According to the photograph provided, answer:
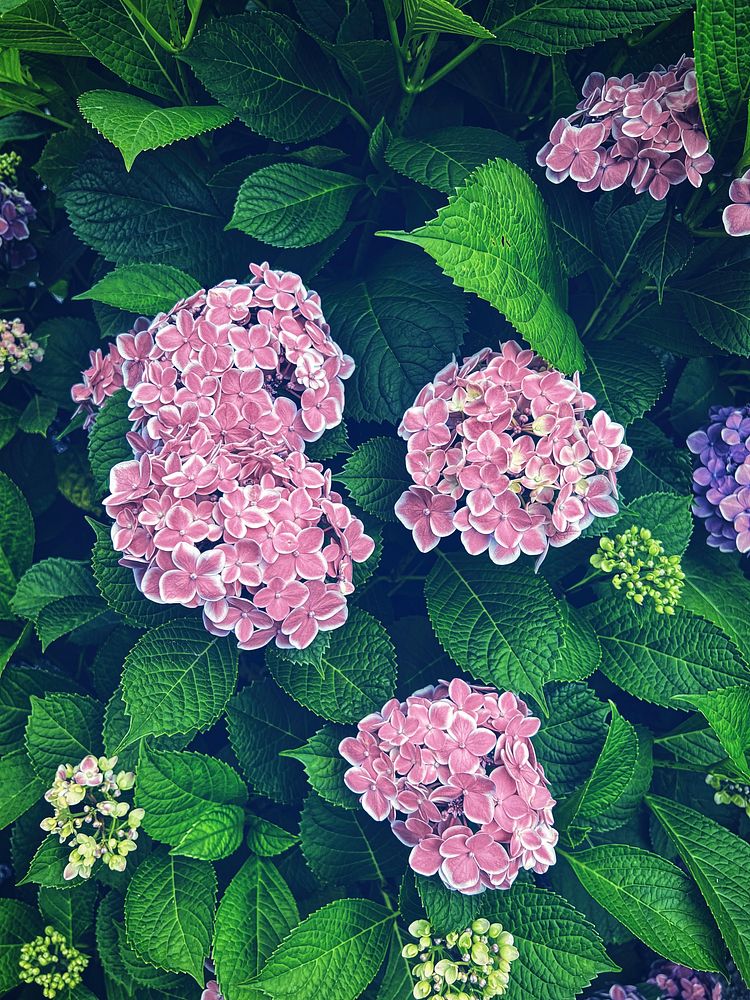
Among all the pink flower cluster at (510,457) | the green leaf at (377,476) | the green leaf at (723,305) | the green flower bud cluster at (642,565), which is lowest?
the green flower bud cluster at (642,565)

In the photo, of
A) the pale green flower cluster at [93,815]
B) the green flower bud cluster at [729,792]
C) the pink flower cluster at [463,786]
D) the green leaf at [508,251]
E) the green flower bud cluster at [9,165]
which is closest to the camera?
the green leaf at [508,251]

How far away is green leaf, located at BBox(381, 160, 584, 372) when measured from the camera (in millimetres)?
970

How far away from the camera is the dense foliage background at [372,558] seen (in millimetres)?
1152

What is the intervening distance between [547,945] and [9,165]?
4.99ft

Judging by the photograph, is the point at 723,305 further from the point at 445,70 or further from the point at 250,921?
the point at 250,921

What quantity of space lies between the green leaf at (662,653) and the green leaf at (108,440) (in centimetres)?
80

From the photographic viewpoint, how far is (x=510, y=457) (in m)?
1.10

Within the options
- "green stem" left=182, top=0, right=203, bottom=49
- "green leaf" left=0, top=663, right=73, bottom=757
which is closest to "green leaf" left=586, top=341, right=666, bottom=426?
"green stem" left=182, top=0, right=203, bottom=49

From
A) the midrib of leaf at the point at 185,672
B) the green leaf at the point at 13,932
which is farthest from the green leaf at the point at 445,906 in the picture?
the green leaf at the point at 13,932

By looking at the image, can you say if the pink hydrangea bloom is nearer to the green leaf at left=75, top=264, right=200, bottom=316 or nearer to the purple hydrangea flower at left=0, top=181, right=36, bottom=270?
the green leaf at left=75, top=264, right=200, bottom=316

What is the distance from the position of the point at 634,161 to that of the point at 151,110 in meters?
0.70

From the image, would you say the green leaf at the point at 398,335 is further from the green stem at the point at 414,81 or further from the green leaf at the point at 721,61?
the green leaf at the point at 721,61

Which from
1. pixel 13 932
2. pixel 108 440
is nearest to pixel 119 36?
pixel 108 440

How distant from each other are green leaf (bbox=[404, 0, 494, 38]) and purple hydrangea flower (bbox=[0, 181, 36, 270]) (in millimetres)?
751
